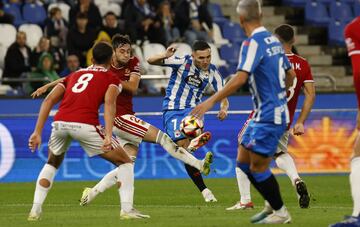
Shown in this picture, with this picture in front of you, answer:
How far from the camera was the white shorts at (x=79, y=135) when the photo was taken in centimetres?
1144

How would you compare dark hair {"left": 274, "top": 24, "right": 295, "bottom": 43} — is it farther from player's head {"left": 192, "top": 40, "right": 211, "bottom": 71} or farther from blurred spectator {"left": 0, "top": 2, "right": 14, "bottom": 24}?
blurred spectator {"left": 0, "top": 2, "right": 14, "bottom": 24}

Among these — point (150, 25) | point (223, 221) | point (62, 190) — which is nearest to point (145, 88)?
point (150, 25)

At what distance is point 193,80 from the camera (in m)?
15.1

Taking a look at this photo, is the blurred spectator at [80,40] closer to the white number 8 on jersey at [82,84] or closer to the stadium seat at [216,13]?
the stadium seat at [216,13]

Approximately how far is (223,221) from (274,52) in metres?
1.88

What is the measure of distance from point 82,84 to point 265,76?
209 cm

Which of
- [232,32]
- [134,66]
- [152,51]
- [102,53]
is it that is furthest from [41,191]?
[232,32]

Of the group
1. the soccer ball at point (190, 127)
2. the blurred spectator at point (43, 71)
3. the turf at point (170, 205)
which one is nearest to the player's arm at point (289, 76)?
the turf at point (170, 205)

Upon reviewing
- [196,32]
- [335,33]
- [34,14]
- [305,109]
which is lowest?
[335,33]

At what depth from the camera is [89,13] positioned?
2331 cm

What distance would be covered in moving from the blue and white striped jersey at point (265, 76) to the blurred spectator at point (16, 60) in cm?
1196

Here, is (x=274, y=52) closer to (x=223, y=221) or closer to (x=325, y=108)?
(x=223, y=221)

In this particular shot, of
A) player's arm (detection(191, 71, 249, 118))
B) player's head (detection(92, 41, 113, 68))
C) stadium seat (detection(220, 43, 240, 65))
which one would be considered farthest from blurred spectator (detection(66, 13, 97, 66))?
player's arm (detection(191, 71, 249, 118))

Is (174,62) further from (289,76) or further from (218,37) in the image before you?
(218,37)
